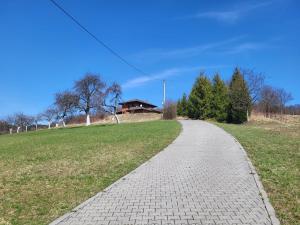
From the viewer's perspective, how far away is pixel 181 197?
872 cm

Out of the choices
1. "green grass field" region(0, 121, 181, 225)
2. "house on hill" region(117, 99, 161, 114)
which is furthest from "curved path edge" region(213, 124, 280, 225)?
"house on hill" region(117, 99, 161, 114)

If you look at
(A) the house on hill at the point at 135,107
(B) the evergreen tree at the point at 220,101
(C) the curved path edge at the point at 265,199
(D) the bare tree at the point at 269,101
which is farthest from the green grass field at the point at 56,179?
(A) the house on hill at the point at 135,107

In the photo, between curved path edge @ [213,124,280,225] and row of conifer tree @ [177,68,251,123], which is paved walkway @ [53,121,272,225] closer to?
curved path edge @ [213,124,280,225]

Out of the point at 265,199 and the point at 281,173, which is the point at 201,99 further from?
the point at 265,199

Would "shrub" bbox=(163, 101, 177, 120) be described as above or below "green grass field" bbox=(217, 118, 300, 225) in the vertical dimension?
above

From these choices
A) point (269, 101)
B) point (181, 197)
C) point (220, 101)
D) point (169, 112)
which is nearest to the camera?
point (181, 197)

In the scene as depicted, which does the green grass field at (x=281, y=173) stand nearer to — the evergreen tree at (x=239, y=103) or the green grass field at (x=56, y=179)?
the green grass field at (x=56, y=179)

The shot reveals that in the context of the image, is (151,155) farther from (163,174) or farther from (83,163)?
(163,174)

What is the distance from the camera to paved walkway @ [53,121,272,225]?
718cm

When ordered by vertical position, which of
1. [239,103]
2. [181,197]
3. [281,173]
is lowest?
[181,197]

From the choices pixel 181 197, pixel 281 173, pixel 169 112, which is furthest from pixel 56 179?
pixel 169 112

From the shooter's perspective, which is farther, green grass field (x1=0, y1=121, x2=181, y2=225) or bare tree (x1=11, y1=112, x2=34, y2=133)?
bare tree (x1=11, y1=112, x2=34, y2=133)

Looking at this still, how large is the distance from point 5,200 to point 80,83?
49983mm

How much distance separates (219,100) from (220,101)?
309 mm
